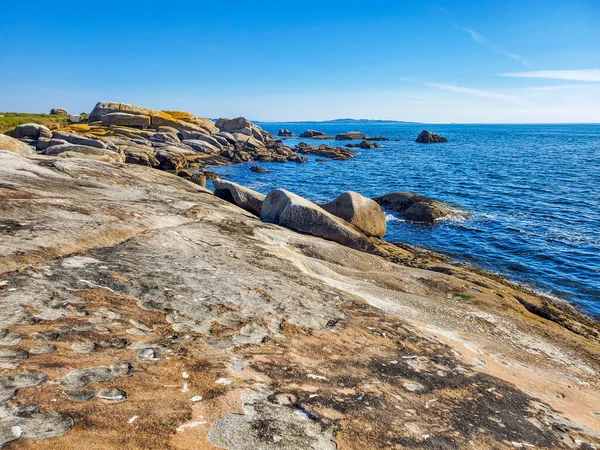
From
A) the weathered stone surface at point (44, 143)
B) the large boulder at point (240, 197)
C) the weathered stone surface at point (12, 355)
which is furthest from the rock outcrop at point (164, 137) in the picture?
the weathered stone surface at point (12, 355)

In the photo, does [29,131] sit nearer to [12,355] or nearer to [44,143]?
[44,143]

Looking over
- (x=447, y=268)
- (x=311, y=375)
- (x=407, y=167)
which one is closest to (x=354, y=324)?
(x=311, y=375)

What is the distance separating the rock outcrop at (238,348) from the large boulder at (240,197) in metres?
6.31

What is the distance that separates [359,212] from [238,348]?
→ 12.8 meters

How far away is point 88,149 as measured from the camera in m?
21.0

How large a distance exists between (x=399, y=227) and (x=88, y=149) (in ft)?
61.5

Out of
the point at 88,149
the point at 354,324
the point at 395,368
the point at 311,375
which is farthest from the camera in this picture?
the point at 88,149

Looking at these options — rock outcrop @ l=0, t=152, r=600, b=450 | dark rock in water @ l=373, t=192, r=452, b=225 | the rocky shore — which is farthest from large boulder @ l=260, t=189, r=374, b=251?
dark rock in water @ l=373, t=192, r=452, b=225

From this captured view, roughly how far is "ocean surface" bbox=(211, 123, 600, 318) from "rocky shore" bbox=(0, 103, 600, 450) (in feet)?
13.5

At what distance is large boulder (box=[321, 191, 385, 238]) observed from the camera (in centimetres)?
1692

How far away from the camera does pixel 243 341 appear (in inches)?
215

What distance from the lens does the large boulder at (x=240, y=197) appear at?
17406 mm

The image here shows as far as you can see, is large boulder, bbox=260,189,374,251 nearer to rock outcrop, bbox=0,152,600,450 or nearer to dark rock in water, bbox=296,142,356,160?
rock outcrop, bbox=0,152,600,450

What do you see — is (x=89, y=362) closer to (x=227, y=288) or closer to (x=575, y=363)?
(x=227, y=288)
